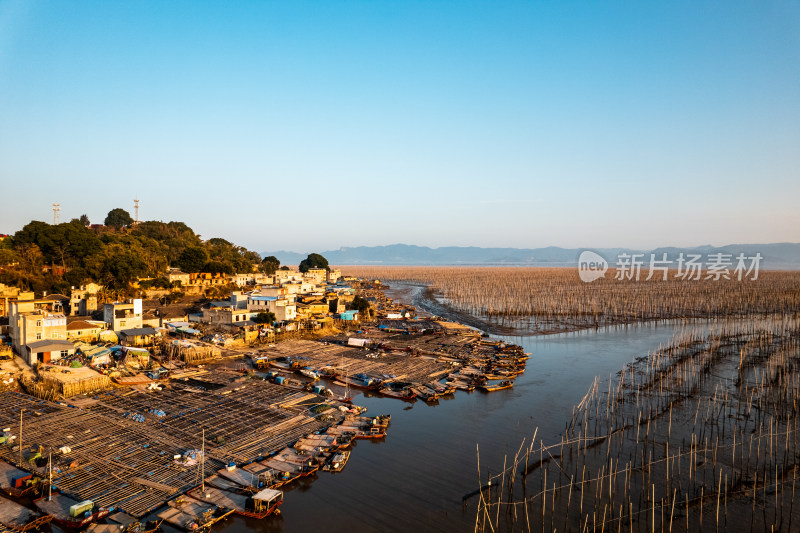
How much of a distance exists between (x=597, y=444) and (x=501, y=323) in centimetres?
2720

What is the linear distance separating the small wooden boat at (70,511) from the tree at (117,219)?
73435 millimetres

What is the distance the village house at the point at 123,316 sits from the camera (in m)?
30.7

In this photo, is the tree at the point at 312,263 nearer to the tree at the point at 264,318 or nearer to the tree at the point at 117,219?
the tree at the point at 117,219

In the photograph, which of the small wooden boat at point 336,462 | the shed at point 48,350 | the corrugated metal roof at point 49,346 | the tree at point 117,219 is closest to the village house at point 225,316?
the corrugated metal roof at point 49,346

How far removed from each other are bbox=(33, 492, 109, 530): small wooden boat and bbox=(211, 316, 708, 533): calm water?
333 cm

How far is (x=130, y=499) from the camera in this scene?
490 inches

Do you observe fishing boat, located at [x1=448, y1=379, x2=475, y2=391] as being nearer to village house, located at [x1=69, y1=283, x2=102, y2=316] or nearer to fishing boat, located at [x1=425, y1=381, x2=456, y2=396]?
fishing boat, located at [x1=425, y1=381, x2=456, y2=396]

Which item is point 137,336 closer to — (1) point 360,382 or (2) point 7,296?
(2) point 7,296

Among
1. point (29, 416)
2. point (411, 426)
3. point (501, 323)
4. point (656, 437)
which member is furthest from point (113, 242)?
point (656, 437)

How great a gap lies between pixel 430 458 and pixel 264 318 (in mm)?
23326

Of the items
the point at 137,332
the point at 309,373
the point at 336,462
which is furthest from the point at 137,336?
the point at 336,462

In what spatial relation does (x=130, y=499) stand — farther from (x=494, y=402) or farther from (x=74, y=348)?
(x=74, y=348)

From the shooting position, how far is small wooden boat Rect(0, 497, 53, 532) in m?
11.2

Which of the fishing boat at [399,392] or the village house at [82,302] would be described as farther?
the village house at [82,302]
